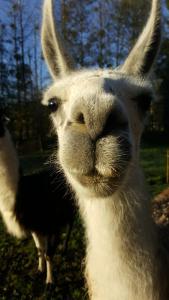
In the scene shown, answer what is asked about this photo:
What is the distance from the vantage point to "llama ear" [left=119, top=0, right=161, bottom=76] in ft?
8.19

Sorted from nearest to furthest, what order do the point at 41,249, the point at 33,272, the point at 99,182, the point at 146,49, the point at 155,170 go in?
the point at 99,182
the point at 146,49
the point at 33,272
the point at 41,249
the point at 155,170

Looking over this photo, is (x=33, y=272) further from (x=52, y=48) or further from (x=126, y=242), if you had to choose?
(x=52, y=48)

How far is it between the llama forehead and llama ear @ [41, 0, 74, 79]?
20cm

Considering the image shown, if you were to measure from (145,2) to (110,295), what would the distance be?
2.45 m

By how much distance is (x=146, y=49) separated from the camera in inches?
100

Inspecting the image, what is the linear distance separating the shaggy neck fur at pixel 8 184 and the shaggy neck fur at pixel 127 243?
358 cm

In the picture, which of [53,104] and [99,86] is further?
[53,104]

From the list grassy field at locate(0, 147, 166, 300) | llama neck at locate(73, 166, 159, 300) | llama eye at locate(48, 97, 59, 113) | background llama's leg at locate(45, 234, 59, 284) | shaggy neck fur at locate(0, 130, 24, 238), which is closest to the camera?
llama neck at locate(73, 166, 159, 300)

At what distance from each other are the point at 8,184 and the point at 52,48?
3404mm

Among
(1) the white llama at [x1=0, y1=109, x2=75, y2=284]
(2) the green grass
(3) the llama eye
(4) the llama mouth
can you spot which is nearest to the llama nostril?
(4) the llama mouth

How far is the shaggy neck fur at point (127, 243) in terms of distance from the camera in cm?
224

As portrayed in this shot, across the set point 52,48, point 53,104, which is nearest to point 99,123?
point 53,104

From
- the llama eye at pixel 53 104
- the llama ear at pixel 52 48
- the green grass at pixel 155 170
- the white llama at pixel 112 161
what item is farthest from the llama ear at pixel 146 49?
the green grass at pixel 155 170

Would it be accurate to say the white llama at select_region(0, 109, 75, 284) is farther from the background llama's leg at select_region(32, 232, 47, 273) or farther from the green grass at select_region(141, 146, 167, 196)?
the green grass at select_region(141, 146, 167, 196)
